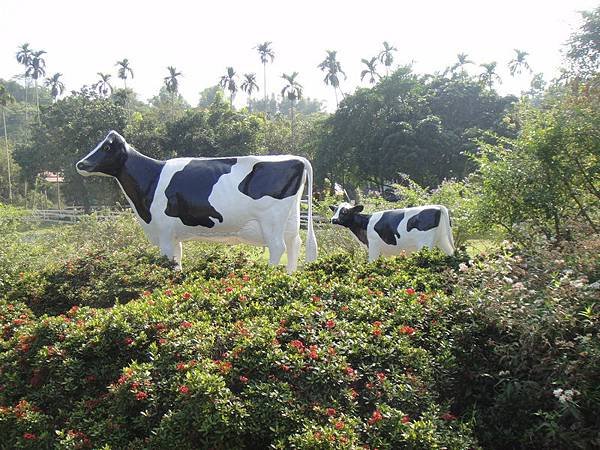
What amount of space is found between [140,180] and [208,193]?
922 millimetres

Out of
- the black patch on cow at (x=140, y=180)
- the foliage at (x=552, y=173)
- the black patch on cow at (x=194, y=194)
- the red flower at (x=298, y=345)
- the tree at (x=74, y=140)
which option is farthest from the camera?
the tree at (x=74, y=140)

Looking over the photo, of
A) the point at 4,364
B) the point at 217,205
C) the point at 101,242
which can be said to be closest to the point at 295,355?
the point at 4,364

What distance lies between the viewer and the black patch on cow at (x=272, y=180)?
285 inches

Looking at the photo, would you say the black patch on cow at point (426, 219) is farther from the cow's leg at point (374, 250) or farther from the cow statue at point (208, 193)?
the cow statue at point (208, 193)

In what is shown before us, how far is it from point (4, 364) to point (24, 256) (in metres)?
4.82

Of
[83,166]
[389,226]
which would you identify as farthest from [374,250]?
[83,166]

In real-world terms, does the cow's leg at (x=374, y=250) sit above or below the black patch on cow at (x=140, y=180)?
below

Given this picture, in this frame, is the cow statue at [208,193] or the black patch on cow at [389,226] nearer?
the cow statue at [208,193]

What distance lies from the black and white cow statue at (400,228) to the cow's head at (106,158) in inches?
163

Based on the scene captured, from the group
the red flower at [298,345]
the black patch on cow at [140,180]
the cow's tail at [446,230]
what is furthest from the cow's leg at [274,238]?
the red flower at [298,345]

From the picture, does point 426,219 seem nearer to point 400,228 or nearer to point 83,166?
point 400,228

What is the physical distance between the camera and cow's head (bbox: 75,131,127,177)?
7336mm

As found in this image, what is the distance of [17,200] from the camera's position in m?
41.2

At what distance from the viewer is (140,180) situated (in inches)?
288
